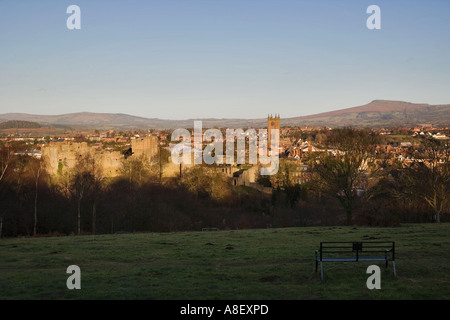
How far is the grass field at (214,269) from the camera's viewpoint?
33.7 ft

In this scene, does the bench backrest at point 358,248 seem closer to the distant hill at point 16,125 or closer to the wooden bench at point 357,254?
the wooden bench at point 357,254

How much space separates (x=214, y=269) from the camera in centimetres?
1278

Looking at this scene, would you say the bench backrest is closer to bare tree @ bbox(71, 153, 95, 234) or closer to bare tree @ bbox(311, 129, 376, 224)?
bare tree @ bbox(311, 129, 376, 224)

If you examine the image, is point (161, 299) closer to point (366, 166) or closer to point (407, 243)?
point (407, 243)

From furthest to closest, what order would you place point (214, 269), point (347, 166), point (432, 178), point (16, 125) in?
point (16, 125) → point (432, 178) → point (347, 166) → point (214, 269)

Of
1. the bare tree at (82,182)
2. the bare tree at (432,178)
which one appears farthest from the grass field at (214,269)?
the bare tree at (432,178)

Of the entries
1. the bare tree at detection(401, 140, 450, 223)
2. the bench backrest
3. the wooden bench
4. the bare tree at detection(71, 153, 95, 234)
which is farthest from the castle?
the wooden bench

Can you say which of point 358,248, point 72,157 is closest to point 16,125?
point 72,157

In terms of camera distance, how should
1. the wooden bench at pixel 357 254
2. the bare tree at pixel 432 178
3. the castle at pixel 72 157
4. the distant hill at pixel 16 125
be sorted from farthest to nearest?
the distant hill at pixel 16 125, the castle at pixel 72 157, the bare tree at pixel 432 178, the wooden bench at pixel 357 254

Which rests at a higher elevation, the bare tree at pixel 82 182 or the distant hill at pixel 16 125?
the distant hill at pixel 16 125

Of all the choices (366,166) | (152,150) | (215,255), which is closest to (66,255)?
(215,255)

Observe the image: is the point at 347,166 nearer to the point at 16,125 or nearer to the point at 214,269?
the point at 214,269
